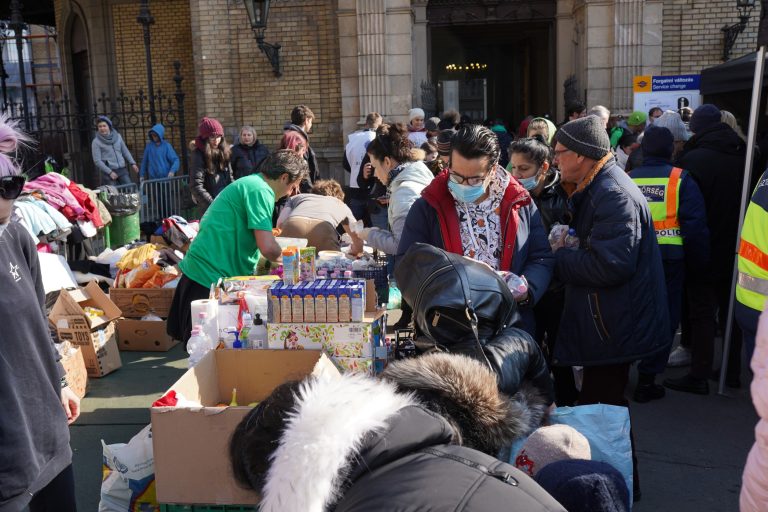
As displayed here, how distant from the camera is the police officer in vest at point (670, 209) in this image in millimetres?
5297

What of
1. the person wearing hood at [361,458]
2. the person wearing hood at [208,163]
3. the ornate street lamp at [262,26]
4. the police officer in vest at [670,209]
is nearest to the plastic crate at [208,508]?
the person wearing hood at [361,458]

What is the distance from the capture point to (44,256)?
704 cm

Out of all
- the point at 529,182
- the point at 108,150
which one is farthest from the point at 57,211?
the point at 529,182

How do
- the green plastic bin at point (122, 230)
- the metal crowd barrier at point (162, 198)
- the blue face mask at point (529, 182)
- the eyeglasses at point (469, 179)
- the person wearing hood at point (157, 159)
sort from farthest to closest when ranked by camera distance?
the person wearing hood at point (157, 159), the metal crowd barrier at point (162, 198), the green plastic bin at point (122, 230), the blue face mask at point (529, 182), the eyeglasses at point (469, 179)

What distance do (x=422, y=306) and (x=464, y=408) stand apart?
884 mm

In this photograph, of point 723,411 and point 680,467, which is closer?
point 680,467

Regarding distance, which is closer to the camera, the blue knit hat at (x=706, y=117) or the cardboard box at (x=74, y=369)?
the cardboard box at (x=74, y=369)

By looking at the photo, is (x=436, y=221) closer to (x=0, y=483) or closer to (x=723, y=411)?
(x=0, y=483)

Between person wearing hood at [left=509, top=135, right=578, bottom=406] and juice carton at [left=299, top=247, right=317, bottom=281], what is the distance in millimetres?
1432

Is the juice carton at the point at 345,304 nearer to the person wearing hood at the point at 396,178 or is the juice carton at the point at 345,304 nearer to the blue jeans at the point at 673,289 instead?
the person wearing hood at the point at 396,178

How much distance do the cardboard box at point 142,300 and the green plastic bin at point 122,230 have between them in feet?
10.5

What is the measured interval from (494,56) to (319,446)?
1106 inches

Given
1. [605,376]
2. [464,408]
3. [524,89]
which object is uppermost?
[524,89]

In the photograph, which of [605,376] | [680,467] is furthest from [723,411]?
[605,376]
